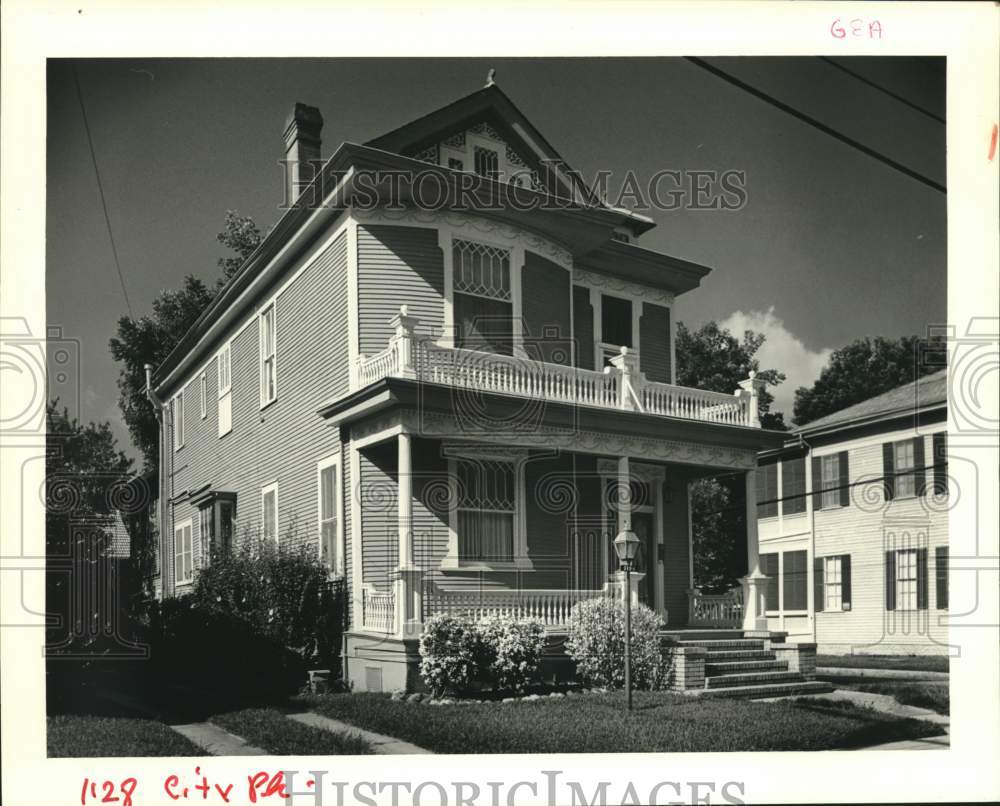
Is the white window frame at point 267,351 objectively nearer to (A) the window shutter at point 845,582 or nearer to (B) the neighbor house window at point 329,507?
(B) the neighbor house window at point 329,507

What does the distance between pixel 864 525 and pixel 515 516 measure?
6.42 metres

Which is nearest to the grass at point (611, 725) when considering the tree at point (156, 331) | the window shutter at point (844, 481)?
the tree at point (156, 331)


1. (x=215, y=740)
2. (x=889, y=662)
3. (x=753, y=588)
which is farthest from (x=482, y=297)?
(x=889, y=662)

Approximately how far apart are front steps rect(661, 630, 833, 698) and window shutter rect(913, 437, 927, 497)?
283 centimetres

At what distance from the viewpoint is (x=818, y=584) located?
51.2 ft

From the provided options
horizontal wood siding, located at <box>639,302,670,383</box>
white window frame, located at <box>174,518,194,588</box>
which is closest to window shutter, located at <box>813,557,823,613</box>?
horizontal wood siding, located at <box>639,302,670,383</box>

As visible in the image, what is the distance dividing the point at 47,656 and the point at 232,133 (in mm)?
5244

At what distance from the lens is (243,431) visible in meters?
13.7

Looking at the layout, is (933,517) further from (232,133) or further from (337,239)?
(232,133)

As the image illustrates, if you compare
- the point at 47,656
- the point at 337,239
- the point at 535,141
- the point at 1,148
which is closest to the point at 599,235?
the point at 535,141

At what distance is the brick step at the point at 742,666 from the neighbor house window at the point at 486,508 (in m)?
2.69

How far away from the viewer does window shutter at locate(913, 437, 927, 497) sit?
34.0 feet

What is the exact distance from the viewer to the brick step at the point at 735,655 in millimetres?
12227

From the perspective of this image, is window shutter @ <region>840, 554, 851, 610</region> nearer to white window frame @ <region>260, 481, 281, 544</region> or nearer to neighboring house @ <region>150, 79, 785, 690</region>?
neighboring house @ <region>150, 79, 785, 690</region>
